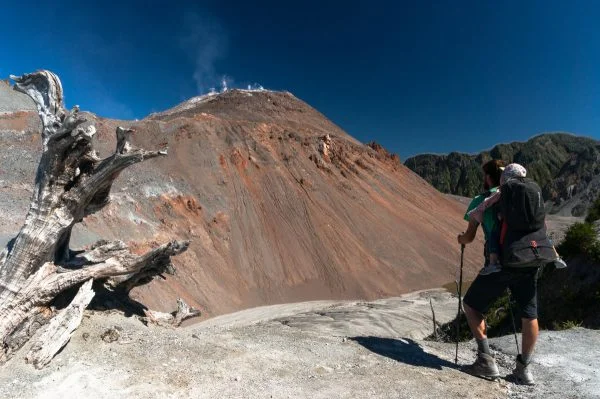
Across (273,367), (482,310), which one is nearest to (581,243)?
(482,310)

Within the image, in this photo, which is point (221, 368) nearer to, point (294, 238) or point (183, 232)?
point (183, 232)

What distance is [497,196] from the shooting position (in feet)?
14.9

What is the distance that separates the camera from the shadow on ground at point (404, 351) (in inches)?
199

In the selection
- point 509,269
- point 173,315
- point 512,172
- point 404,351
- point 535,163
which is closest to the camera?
point 509,269

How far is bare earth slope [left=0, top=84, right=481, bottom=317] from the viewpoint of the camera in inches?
744

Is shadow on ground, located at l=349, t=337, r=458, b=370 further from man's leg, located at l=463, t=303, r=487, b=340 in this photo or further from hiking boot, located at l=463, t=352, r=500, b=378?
man's leg, located at l=463, t=303, r=487, b=340

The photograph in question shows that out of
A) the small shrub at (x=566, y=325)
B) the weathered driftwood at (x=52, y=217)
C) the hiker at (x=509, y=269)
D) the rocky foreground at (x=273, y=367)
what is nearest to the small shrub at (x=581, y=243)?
the small shrub at (x=566, y=325)

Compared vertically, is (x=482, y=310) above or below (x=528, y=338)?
above

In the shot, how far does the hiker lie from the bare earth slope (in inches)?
478

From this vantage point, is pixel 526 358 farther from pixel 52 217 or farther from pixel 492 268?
pixel 52 217

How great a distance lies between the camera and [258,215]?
84.6ft

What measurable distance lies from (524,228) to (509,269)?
0.43m

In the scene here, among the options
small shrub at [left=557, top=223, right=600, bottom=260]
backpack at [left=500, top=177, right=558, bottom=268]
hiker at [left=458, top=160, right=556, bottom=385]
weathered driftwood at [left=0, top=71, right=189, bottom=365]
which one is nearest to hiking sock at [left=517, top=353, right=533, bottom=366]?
hiker at [left=458, top=160, right=556, bottom=385]

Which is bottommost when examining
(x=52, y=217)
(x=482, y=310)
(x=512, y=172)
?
(x=482, y=310)
